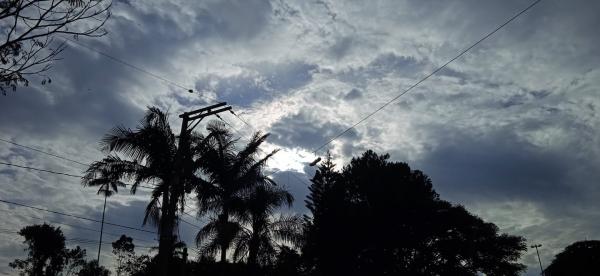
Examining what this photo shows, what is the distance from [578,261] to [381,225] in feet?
127

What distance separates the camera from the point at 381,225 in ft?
97.9

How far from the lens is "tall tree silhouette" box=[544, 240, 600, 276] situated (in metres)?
52.3

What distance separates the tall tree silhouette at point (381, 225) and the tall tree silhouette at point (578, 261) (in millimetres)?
26812

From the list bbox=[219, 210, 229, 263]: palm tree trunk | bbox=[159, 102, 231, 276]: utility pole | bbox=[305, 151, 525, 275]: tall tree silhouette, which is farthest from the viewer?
bbox=[305, 151, 525, 275]: tall tree silhouette

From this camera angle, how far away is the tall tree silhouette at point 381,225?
95.9ft

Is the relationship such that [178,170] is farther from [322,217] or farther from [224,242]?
[322,217]

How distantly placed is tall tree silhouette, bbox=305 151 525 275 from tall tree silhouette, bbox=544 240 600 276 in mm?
26812

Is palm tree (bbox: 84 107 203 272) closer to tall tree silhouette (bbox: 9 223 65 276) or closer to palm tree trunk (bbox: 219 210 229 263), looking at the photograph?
palm tree trunk (bbox: 219 210 229 263)

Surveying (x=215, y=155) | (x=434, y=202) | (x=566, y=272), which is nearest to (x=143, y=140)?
(x=215, y=155)

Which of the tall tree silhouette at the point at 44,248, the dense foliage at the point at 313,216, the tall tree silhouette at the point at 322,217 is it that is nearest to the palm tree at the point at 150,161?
the dense foliage at the point at 313,216

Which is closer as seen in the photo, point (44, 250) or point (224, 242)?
point (224, 242)

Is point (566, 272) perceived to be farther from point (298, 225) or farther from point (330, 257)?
point (298, 225)

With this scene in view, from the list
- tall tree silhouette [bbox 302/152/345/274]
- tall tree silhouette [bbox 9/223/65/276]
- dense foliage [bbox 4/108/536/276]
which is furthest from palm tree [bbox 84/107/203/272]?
tall tree silhouette [bbox 9/223/65/276]

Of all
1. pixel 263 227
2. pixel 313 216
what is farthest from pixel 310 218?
pixel 263 227
